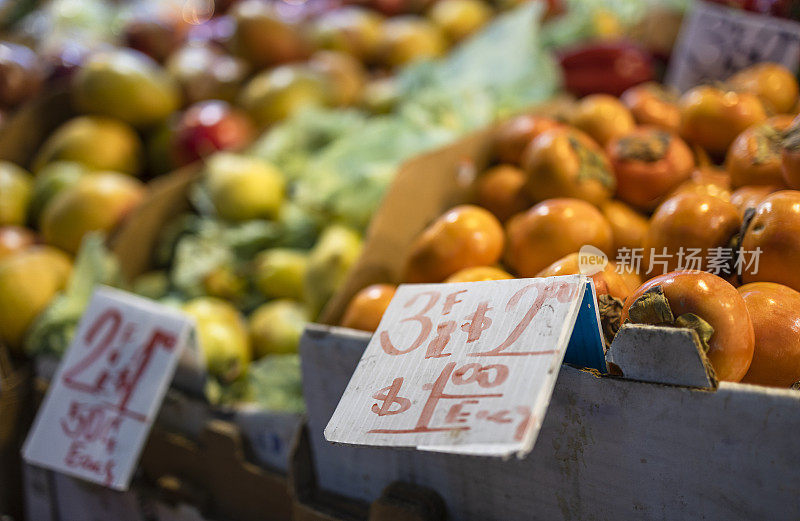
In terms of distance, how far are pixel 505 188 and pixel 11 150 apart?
2.10 meters

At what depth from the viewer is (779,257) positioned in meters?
0.87

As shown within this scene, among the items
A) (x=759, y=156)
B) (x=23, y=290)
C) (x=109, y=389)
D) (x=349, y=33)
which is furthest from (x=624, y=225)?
(x=349, y=33)

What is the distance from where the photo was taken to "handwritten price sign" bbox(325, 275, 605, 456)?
2.17 ft

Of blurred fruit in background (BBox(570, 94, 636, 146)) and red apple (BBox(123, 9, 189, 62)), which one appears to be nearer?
blurred fruit in background (BBox(570, 94, 636, 146))

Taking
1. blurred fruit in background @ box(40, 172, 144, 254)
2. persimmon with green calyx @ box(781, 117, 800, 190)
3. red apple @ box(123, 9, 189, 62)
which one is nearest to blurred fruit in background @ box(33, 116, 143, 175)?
blurred fruit in background @ box(40, 172, 144, 254)

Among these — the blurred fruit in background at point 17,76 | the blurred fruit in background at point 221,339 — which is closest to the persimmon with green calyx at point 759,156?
the blurred fruit in background at point 221,339

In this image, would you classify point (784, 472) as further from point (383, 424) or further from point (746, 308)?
point (383, 424)

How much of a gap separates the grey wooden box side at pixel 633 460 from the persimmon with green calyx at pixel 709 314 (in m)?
0.04

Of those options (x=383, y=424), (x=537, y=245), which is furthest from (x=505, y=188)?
(x=383, y=424)

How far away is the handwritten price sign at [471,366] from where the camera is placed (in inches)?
26.0

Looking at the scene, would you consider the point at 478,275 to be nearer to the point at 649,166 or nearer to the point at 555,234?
the point at 555,234

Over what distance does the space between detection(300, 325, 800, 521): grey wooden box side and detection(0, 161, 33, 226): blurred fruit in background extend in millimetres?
1691

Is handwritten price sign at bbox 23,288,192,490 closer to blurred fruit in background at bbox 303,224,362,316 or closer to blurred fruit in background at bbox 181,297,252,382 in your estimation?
blurred fruit in background at bbox 181,297,252,382

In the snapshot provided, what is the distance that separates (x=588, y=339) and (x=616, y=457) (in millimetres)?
160
